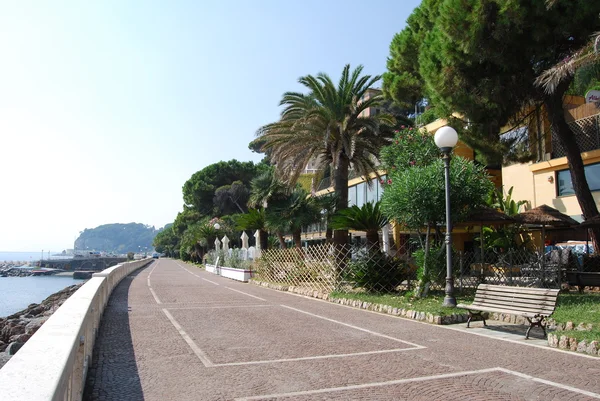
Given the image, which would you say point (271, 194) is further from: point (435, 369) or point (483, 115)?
point (435, 369)

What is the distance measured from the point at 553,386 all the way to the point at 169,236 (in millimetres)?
128026

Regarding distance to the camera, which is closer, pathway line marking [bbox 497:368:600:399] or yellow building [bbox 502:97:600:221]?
pathway line marking [bbox 497:368:600:399]

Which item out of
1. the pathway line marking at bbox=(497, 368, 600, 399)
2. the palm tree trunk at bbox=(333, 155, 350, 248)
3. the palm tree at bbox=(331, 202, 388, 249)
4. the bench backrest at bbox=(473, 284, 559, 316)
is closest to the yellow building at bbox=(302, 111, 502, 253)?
the palm tree trunk at bbox=(333, 155, 350, 248)

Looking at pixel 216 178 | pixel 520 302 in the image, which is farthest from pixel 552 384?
pixel 216 178

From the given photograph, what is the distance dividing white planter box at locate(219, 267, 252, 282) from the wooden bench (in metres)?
18.1

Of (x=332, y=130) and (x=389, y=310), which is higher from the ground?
(x=332, y=130)

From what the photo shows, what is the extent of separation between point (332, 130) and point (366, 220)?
5425 millimetres

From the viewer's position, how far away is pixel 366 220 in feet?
54.7

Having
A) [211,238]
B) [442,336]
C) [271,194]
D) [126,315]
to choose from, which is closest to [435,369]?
[442,336]

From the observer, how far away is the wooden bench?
857 cm

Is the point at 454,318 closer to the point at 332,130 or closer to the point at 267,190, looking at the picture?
the point at 332,130

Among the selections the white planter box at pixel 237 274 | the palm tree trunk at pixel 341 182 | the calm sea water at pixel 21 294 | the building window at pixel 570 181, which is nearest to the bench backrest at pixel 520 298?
the palm tree trunk at pixel 341 182

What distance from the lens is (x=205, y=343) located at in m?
8.39

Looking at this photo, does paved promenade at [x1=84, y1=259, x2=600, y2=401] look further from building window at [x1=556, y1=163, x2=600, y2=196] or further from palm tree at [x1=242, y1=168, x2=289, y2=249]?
building window at [x1=556, y1=163, x2=600, y2=196]
